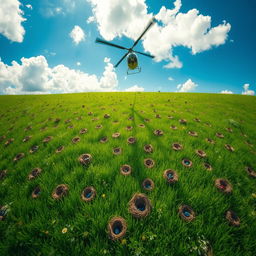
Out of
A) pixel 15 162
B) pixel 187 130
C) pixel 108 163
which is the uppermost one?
pixel 187 130

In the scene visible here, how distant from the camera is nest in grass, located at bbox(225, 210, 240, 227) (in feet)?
5.44

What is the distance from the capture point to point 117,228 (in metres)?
1.57

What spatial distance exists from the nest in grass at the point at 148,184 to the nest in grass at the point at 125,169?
0.35m

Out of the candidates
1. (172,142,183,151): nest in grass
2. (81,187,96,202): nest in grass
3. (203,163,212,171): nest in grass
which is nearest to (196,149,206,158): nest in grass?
(203,163,212,171): nest in grass

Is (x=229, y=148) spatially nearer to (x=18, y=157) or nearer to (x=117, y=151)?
(x=117, y=151)

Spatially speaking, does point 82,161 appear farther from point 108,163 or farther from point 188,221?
point 188,221

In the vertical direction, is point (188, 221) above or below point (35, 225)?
above

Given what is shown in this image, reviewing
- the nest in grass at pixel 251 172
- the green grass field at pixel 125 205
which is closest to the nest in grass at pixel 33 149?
the green grass field at pixel 125 205

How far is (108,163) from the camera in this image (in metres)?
2.64

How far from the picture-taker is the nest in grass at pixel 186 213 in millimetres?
1641

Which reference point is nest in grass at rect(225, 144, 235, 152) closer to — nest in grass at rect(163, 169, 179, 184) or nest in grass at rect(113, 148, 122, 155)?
nest in grass at rect(163, 169, 179, 184)

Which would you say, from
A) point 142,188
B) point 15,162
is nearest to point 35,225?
point 142,188

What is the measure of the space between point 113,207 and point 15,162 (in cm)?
330

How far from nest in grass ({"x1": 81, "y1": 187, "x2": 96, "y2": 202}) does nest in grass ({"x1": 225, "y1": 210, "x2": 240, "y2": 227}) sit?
207cm
